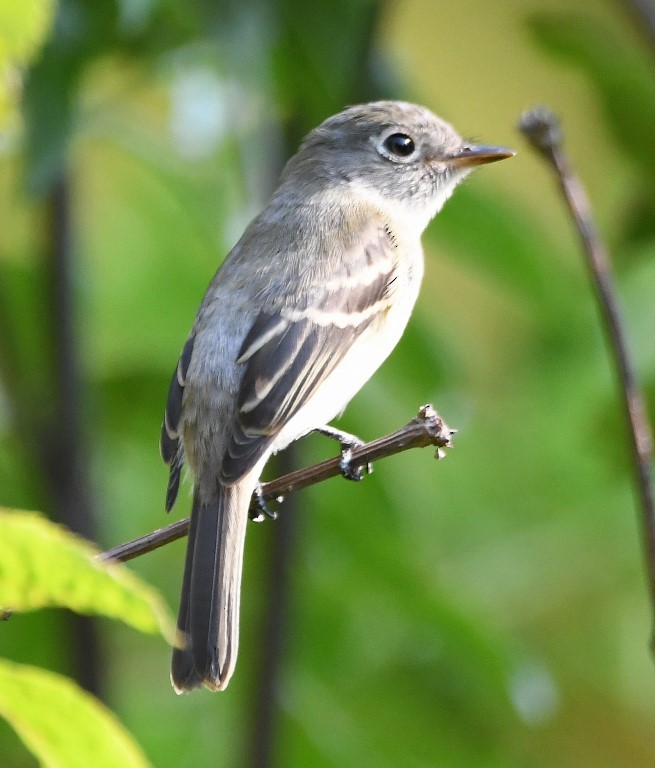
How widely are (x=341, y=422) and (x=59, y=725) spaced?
7.77 ft

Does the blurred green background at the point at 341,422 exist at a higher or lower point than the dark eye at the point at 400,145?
lower

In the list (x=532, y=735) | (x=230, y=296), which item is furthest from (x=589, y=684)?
(x=230, y=296)

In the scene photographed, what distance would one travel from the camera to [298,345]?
297 cm

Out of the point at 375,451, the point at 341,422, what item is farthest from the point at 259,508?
the point at 375,451

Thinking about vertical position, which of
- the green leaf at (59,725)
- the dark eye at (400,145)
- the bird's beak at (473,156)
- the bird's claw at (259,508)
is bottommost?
the green leaf at (59,725)

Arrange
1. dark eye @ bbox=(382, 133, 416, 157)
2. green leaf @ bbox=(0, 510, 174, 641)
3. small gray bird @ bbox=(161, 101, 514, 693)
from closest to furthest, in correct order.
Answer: green leaf @ bbox=(0, 510, 174, 641)
small gray bird @ bbox=(161, 101, 514, 693)
dark eye @ bbox=(382, 133, 416, 157)

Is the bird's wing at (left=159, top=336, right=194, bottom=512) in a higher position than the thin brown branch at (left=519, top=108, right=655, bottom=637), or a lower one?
higher

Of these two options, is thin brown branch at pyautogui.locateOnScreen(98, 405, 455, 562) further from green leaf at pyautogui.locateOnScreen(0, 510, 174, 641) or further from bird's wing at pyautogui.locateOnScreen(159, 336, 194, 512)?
green leaf at pyautogui.locateOnScreen(0, 510, 174, 641)

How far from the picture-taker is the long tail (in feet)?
8.04

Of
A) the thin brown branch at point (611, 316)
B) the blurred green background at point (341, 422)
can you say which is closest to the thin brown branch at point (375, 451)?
the thin brown branch at point (611, 316)

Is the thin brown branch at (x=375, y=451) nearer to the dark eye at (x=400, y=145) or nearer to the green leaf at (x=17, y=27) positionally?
the green leaf at (x=17, y=27)

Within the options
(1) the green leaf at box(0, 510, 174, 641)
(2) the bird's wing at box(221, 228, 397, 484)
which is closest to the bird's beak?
(2) the bird's wing at box(221, 228, 397, 484)

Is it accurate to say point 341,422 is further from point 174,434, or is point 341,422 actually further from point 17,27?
point 17,27

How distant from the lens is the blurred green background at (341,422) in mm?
3020
